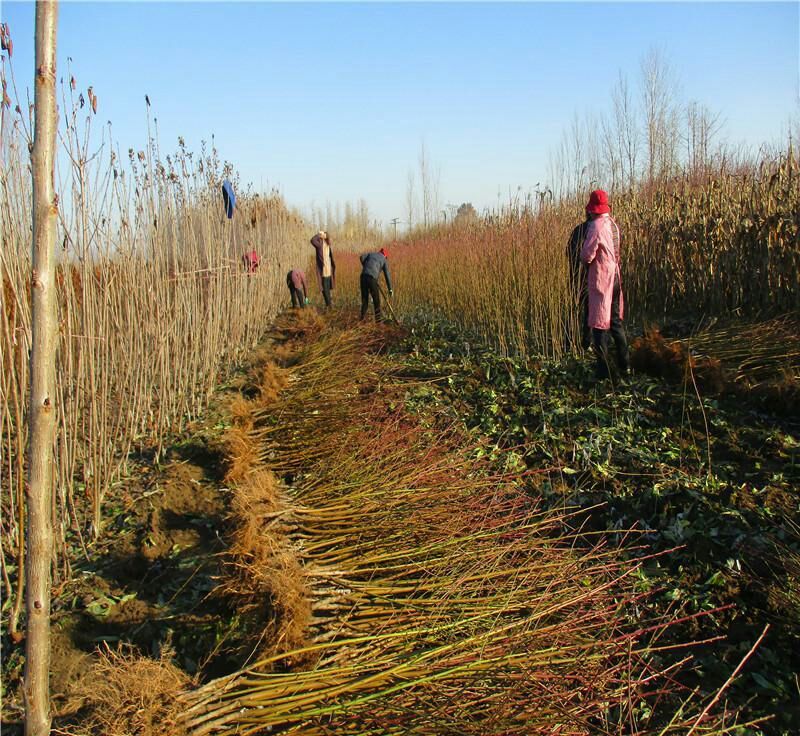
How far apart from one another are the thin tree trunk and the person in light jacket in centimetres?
450

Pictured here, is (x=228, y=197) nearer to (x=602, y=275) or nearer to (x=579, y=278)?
(x=579, y=278)

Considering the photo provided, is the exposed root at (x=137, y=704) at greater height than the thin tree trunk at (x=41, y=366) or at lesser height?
lesser

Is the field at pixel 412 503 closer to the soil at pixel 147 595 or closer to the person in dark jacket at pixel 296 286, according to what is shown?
the soil at pixel 147 595

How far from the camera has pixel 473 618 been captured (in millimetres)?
1999

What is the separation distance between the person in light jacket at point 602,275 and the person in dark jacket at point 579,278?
12 cm

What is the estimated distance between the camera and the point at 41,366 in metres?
1.16

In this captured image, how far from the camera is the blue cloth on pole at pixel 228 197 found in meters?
6.86

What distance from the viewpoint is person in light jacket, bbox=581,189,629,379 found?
16.3 ft

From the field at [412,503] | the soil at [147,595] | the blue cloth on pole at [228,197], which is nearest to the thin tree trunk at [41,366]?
the field at [412,503]

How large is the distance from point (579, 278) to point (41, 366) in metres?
4.86

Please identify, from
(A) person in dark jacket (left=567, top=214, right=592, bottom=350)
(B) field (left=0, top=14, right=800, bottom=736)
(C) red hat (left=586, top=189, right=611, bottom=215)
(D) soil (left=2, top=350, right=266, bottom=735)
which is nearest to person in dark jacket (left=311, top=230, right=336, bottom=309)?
(B) field (left=0, top=14, right=800, bottom=736)

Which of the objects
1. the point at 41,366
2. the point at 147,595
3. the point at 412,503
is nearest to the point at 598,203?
the point at 412,503

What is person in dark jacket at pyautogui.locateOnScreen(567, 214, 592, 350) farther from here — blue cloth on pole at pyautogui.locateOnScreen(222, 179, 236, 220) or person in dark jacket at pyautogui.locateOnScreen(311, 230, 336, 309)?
person in dark jacket at pyautogui.locateOnScreen(311, 230, 336, 309)

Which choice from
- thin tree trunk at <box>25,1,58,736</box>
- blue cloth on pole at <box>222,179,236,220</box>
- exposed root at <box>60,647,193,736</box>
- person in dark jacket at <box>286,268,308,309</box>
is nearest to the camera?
thin tree trunk at <box>25,1,58,736</box>
